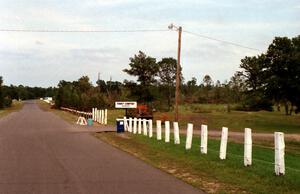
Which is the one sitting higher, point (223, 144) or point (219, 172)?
point (223, 144)

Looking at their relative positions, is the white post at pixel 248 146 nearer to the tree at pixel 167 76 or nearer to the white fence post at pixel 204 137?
the white fence post at pixel 204 137

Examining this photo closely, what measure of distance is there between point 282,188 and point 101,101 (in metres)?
68.7

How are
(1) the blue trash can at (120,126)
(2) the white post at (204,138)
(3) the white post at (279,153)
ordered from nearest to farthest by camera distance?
1. (3) the white post at (279,153)
2. (2) the white post at (204,138)
3. (1) the blue trash can at (120,126)

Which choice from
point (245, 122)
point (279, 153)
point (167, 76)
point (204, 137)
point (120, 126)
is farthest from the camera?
point (167, 76)

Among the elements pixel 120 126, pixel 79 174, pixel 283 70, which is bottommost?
pixel 79 174

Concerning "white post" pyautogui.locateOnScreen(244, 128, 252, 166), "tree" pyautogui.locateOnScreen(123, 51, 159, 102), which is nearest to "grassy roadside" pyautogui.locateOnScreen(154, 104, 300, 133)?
"tree" pyautogui.locateOnScreen(123, 51, 159, 102)

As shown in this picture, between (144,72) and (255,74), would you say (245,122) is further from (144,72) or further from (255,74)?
(144,72)

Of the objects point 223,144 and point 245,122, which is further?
point 245,122

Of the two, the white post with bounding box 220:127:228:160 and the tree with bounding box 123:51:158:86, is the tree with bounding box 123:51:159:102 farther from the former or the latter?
the white post with bounding box 220:127:228:160

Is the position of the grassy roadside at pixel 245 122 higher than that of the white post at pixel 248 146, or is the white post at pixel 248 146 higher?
the white post at pixel 248 146

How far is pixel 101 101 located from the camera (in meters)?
79.3

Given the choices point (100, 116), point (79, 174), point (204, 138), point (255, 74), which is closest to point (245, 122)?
point (255, 74)

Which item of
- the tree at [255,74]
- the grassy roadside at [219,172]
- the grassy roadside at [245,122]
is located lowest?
the grassy roadside at [245,122]

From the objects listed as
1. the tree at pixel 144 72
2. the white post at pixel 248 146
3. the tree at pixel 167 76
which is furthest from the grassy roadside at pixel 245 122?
the white post at pixel 248 146
